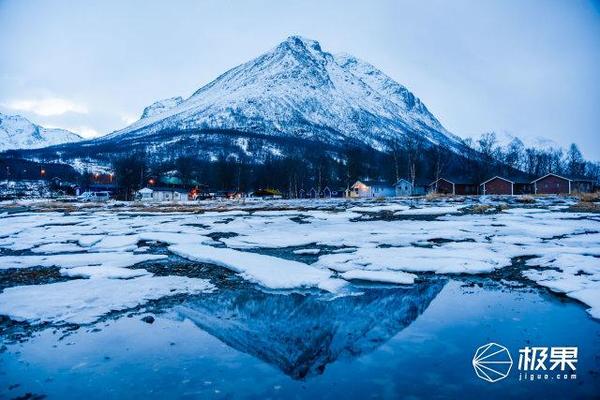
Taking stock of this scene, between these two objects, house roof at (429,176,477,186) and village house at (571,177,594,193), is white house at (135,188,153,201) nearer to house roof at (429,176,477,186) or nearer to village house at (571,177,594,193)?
house roof at (429,176,477,186)

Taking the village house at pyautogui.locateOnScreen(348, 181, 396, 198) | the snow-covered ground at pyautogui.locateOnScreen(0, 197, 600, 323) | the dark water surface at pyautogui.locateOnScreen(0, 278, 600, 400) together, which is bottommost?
the dark water surface at pyautogui.locateOnScreen(0, 278, 600, 400)

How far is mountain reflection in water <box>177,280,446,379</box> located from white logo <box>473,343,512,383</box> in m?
1.09

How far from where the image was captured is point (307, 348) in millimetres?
4801

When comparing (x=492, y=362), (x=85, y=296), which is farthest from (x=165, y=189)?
(x=492, y=362)

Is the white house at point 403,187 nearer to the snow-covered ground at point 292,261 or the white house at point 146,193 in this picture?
the white house at point 146,193

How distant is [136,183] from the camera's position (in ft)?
270

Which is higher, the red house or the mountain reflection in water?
the red house

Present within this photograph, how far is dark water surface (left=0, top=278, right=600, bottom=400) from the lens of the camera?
3.87 meters

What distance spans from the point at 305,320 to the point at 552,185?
8050 cm

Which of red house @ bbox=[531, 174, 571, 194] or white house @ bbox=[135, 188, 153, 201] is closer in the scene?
red house @ bbox=[531, 174, 571, 194]

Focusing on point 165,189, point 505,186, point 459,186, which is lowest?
point 505,186

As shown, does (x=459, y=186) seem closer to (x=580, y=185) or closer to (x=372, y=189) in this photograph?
(x=372, y=189)

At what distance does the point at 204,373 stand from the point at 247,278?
394cm

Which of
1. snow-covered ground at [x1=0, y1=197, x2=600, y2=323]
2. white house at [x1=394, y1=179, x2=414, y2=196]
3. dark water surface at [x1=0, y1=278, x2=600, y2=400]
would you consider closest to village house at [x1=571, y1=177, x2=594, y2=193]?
white house at [x1=394, y1=179, x2=414, y2=196]
